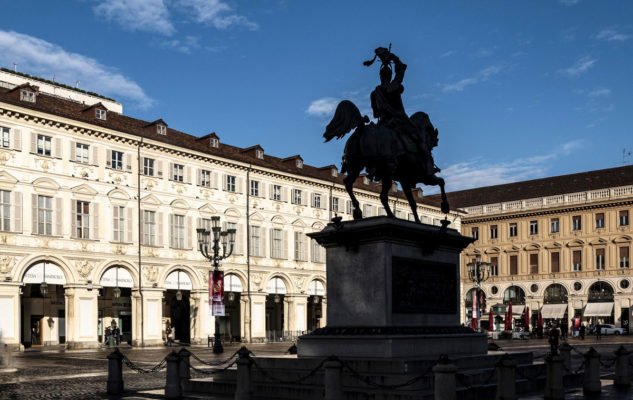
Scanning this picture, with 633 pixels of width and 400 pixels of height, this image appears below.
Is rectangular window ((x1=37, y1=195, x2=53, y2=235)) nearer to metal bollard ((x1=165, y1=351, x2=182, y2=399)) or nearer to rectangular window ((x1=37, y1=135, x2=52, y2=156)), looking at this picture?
rectangular window ((x1=37, y1=135, x2=52, y2=156))

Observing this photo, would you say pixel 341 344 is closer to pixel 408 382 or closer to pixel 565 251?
pixel 408 382

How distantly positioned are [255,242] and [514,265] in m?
36.7

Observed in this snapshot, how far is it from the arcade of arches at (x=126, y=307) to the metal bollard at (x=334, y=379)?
30019 millimetres

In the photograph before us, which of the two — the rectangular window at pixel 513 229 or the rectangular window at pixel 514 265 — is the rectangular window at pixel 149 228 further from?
the rectangular window at pixel 514 265

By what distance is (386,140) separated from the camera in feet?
54.4

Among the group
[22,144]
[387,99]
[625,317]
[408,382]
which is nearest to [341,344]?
[408,382]

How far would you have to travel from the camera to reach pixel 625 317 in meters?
74.0

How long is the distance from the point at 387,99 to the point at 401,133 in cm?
83

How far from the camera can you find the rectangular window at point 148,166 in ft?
165

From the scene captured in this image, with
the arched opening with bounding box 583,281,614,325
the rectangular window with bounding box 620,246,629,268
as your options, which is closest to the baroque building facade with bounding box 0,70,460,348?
the arched opening with bounding box 583,281,614,325

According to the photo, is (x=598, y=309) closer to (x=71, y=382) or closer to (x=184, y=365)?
(x=71, y=382)

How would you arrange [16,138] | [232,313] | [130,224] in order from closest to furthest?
[16,138], [130,224], [232,313]

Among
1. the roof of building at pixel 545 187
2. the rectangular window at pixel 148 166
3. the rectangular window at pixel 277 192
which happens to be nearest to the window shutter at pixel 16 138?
the rectangular window at pixel 148 166

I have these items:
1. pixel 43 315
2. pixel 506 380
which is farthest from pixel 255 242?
pixel 506 380
